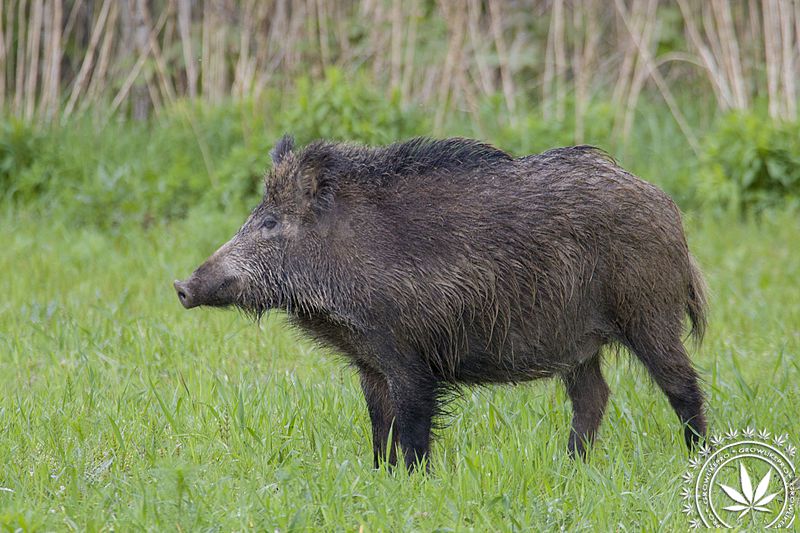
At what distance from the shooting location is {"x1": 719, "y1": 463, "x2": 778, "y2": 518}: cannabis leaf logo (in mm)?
3689

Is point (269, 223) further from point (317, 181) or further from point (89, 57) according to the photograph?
point (89, 57)

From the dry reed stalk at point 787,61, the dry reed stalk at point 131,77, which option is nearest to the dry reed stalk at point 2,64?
the dry reed stalk at point 131,77

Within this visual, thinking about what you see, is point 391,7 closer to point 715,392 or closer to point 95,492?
point 715,392

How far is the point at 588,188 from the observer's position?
436cm

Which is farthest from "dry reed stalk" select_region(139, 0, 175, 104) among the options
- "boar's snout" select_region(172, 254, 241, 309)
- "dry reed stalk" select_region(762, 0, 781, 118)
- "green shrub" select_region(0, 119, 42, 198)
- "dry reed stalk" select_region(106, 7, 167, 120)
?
"boar's snout" select_region(172, 254, 241, 309)

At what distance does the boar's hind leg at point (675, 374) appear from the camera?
444cm

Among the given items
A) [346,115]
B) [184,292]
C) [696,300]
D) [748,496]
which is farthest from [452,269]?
[346,115]

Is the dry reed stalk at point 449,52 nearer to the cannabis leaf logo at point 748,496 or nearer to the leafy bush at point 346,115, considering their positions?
the leafy bush at point 346,115

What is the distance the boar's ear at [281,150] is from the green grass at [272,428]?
99 centimetres

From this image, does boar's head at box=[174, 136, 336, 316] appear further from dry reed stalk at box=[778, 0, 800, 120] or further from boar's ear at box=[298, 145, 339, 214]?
dry reed stalk at box=[778, 0, 800, 120]

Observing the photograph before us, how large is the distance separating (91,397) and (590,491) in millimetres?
2126

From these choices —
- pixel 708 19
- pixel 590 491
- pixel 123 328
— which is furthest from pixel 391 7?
pixel 590 491

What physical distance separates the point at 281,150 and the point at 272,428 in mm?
1140

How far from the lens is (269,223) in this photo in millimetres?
4359
